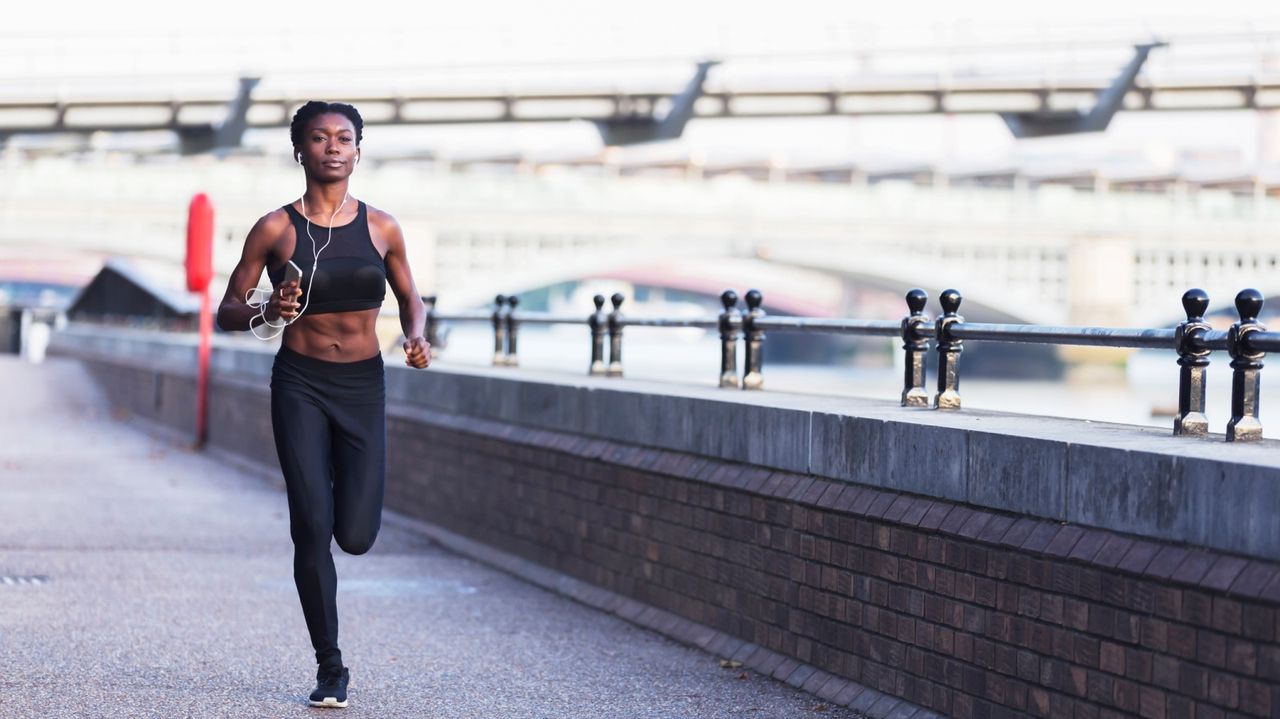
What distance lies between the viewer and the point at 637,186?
234 ft

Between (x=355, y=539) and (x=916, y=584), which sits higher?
(x=355, y=539)

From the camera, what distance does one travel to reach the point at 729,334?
10055 millimetres

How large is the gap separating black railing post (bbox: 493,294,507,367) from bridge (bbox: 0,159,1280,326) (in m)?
52.3

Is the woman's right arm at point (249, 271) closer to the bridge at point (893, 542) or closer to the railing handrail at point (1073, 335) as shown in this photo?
the bridge at point (893, 542)

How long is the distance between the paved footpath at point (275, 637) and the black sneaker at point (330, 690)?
0.06 m

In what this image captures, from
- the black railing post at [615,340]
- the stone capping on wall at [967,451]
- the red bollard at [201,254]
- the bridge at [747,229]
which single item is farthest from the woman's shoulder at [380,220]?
the bridge at [747,229]

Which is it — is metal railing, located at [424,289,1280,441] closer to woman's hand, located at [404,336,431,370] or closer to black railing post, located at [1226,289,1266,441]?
black railing post, located at [1226,289,1266,441]

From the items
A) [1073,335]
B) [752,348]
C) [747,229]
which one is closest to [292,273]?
[1073,335]

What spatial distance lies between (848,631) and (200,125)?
32.5m

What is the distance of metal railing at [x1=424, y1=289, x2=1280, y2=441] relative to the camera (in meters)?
5.71

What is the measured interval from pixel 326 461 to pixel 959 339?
8.40 feet

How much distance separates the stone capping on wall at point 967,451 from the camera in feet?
16.4

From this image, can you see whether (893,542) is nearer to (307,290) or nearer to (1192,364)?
(1192,364)

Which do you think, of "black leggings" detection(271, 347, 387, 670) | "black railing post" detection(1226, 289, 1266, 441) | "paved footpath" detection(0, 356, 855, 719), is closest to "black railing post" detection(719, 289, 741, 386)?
"paved footpath" detection(0, 356, 855, 719)
